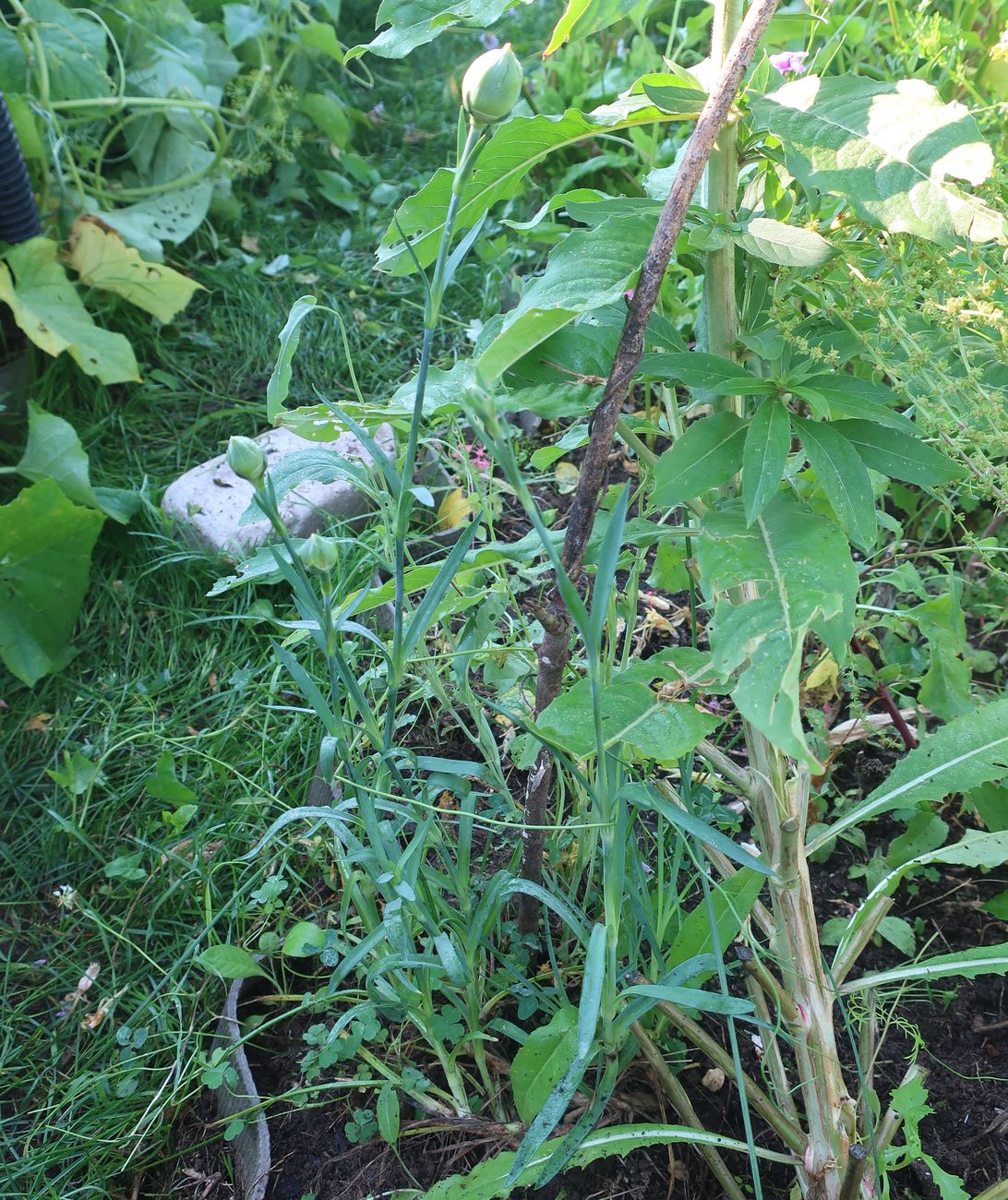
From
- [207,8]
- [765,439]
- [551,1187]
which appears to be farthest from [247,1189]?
[207,8]

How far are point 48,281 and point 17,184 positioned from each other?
0.76 ft

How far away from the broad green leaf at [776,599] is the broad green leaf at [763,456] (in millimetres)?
38

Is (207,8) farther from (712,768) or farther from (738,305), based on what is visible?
(712,768)

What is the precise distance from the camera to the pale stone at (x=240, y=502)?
217cm

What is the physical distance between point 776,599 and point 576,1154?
0.68 metres

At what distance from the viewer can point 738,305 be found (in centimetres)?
121

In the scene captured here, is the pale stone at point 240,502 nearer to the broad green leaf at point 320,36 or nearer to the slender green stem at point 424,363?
the slender green stem at point 424,363

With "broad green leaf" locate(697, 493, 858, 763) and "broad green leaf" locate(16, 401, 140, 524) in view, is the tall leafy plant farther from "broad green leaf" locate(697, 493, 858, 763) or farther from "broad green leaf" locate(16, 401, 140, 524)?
"broad green leaf" locate(16, 401, 140, 524)

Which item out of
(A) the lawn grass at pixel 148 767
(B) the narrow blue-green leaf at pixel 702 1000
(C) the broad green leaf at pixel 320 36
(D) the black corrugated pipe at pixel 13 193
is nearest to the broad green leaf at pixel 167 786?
(A) the lawn grass at pixel 148 767

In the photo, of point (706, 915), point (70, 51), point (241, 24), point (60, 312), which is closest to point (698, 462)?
point (706, 915)

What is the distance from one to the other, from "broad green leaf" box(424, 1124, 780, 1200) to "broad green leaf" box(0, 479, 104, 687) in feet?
4.47

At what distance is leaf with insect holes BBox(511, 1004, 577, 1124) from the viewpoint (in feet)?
3.59

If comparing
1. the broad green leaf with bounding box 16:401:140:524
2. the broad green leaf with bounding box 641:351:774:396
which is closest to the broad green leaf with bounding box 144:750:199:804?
the broad green leaf with bounding box 16:401:140:524

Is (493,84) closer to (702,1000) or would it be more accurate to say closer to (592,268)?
(592,268)
